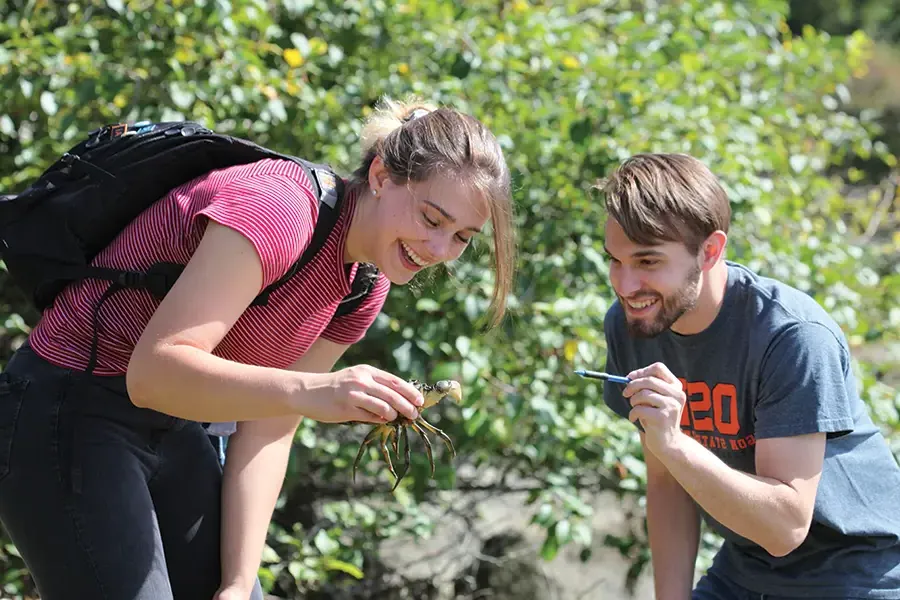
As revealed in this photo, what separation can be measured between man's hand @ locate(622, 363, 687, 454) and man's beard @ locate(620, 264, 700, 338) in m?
0.24

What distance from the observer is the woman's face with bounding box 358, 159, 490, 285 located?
205 centimetres

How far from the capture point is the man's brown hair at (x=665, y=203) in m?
2.29

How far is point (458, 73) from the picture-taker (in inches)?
144

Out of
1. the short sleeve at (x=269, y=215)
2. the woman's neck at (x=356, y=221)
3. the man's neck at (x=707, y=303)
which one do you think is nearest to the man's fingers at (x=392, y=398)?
the short sleeve at (x=269, y=215)

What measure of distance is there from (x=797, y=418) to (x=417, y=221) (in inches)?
34.3

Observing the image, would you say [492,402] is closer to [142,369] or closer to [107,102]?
[107,102]

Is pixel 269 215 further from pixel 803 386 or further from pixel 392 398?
pixel 803 386

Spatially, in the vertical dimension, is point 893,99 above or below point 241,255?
below

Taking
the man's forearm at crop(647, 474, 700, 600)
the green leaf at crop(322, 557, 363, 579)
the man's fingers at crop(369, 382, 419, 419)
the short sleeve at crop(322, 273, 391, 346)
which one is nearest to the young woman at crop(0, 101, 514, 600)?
the man's fingers at crop(369, 382, 419, 419)

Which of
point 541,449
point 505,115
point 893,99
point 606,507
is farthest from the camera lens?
point 893,99

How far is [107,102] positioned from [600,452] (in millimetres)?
2052

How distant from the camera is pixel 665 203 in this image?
2307 mm

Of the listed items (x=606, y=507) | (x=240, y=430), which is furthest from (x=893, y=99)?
(x=240, y=430)

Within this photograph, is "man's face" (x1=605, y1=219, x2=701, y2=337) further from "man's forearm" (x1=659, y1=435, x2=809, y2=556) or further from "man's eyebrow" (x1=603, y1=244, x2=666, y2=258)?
"man's forearm" (x1=659, y1=435, x2=809, y2=556)
